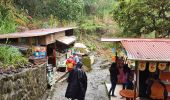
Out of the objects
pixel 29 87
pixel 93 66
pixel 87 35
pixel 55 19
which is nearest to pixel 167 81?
pixel 29 87

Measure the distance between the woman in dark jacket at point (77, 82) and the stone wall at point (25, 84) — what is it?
1538mm

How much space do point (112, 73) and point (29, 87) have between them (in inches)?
156

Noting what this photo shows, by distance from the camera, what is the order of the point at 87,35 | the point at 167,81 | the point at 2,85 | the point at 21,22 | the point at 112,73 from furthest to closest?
the point at 87,35 < the point at 21,22 < the point at 112,73 < the point at 167,81 < the point at 2,85

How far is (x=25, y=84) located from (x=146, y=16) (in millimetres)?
12094

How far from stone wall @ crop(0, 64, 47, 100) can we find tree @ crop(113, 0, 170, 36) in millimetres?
8517

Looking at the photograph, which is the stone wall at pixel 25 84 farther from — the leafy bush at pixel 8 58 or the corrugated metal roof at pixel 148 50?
the corrugated metal roof at pixel 148 50

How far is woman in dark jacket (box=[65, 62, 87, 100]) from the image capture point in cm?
1175

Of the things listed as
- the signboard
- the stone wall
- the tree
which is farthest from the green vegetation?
the stone wall

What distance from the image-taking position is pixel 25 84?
11.5 metres

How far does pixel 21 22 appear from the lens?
81.4ft

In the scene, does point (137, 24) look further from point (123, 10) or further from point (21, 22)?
point (21, 22)

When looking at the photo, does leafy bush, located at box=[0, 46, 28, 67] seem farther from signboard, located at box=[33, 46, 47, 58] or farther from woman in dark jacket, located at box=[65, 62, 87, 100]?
signboard, located at box=[33, 46, 47, 58]

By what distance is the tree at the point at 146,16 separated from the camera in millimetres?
20688

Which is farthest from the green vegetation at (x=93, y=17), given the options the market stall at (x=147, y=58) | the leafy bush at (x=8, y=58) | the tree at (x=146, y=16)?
the market stall at (x=147, y=58)
